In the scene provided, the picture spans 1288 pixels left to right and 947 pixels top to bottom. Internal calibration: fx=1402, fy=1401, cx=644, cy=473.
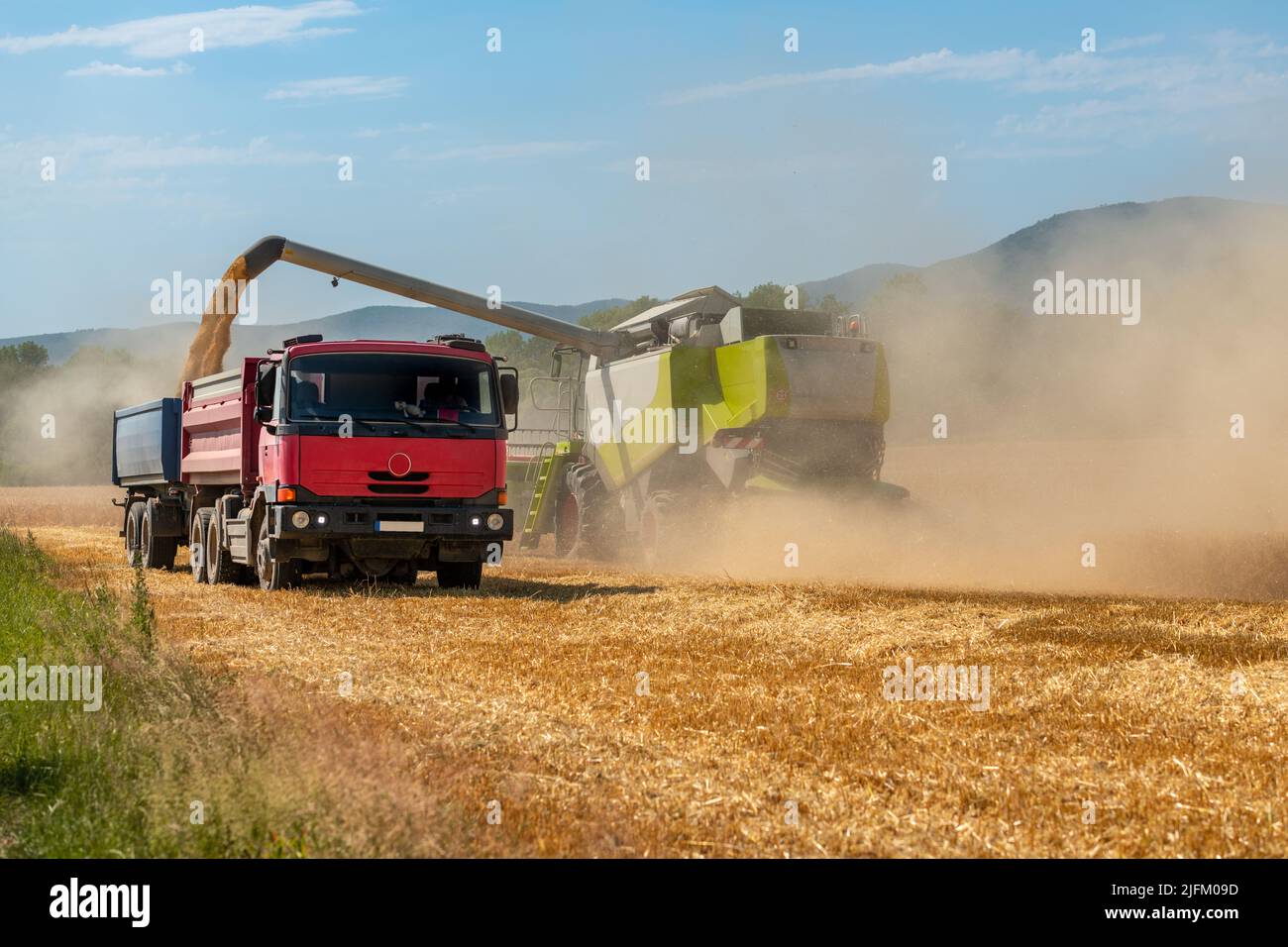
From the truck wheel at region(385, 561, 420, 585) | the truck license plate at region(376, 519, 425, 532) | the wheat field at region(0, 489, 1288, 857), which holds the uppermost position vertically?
the truck license plate at region(376, 519, 425, 532)

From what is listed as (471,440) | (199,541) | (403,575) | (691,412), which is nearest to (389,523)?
(471,440)

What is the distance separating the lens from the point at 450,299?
960 inches

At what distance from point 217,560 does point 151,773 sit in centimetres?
1284

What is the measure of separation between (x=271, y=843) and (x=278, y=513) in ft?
35.8

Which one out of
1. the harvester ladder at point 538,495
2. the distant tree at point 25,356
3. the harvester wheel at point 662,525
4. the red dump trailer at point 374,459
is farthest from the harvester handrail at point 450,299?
the distant tree at point 25,356

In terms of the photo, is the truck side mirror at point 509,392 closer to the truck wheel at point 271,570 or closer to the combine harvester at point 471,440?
the combine harvester at point 471,440

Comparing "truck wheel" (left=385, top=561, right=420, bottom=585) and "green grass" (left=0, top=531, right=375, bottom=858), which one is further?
"truck wheel" (left=385, top=561, right=420, bottom=585)

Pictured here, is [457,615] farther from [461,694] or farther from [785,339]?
[785,339]

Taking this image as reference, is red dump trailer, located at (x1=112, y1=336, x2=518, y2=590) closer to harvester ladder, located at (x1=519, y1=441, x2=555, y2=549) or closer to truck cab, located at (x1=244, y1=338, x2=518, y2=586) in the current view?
truck cab, located at (x1=244, y1=338, x2=518, y2=586)

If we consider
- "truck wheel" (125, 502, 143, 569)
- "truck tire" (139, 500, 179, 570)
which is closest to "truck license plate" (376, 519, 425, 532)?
"truck tire" (139, 500, 179, 570)

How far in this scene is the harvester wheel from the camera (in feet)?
66.5

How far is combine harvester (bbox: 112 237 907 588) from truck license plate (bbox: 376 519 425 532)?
0.01 m
